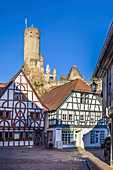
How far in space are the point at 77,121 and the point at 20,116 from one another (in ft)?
23.1

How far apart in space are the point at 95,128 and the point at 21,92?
403 inches

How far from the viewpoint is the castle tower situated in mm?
74625

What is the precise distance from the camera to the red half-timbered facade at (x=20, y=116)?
99.6ft

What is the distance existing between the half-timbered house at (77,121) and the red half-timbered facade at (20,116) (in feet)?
5.22

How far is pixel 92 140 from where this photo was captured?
30.9 metres

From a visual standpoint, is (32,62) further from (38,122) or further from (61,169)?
(61,169)

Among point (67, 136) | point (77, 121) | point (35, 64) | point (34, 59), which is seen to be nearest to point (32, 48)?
point (34, 59)

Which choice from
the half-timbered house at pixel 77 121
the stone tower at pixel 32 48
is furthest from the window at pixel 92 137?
the stone tower at pixel 32 48

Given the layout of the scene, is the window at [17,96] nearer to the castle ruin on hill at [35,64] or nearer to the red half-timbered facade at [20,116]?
the red half-timbered facade at [20,116]

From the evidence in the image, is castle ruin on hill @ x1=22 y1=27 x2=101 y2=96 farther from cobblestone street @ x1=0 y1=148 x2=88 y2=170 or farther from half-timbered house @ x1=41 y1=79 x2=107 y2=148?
cobblestone street @ x1=0 y1=148 x2=88 y2=170

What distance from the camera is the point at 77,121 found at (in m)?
30.9

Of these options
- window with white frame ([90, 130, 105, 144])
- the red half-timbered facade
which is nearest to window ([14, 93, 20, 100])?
the red half-timbered facade

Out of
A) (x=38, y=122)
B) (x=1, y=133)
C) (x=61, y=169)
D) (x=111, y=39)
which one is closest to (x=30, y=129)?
(x=38, y=122)

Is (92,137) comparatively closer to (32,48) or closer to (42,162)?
(42,162)
